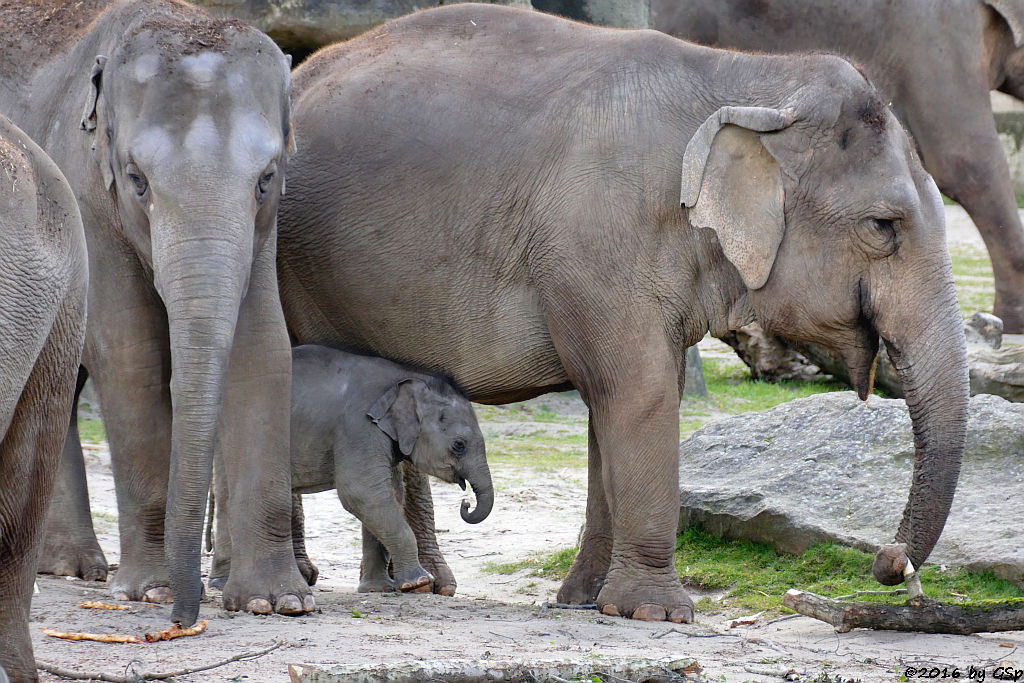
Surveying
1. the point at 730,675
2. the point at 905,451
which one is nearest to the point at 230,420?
the point at 730,675

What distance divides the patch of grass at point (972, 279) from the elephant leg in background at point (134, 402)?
730cm

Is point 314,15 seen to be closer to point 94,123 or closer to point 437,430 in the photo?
point 437,430

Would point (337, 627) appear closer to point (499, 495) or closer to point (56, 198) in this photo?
point (56, 198)

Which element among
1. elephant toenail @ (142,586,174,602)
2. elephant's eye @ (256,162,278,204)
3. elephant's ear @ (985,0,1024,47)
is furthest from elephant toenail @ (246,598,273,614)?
elephant's ear @ (985,0,1024,47)

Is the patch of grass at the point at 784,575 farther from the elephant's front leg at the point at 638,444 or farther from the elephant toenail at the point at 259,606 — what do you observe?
the elephant toenail at the point at 259,606

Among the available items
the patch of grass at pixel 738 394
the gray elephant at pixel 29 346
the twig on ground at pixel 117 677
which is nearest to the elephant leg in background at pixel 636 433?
the twig on ground at pixel 117 677

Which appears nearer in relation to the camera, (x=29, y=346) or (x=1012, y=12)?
(x=29, y=346)

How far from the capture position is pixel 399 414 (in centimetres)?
572

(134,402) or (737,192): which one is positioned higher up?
(737,192)

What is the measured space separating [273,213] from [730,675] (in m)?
1.95

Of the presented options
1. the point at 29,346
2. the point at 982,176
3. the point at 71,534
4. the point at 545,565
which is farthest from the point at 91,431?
the point at 29,346

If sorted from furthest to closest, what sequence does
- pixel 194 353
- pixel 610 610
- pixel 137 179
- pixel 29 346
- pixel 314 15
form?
pixel 314 15 < pixel 610 610 < pixel 137 179 < pixel 194 353 < pixel 29 346

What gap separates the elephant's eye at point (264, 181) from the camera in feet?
15.2

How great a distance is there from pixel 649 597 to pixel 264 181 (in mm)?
1805
